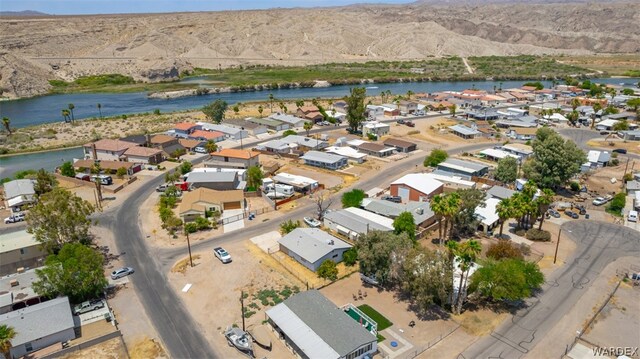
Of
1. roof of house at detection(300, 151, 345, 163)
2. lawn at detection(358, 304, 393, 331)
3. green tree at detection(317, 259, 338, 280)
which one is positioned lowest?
lawn at detection(358, 304, 393, 331)

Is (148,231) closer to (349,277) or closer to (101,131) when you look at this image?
(349,277)

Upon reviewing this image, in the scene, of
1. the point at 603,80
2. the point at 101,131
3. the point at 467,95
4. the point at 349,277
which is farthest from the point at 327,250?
the point at 603,80

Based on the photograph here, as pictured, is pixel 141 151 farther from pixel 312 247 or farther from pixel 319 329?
pixel 319 329

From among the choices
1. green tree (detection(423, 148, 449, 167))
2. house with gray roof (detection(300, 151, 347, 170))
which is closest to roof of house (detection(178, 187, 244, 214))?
house with gray roof (detection(300, 151, 347, 170))

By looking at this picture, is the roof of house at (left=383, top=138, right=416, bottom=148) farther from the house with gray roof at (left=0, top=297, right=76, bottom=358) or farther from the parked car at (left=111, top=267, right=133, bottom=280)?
the house with gray roof at (left=0, top=297, right=76, bottom=358)

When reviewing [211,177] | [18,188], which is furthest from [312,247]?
[18,188]
